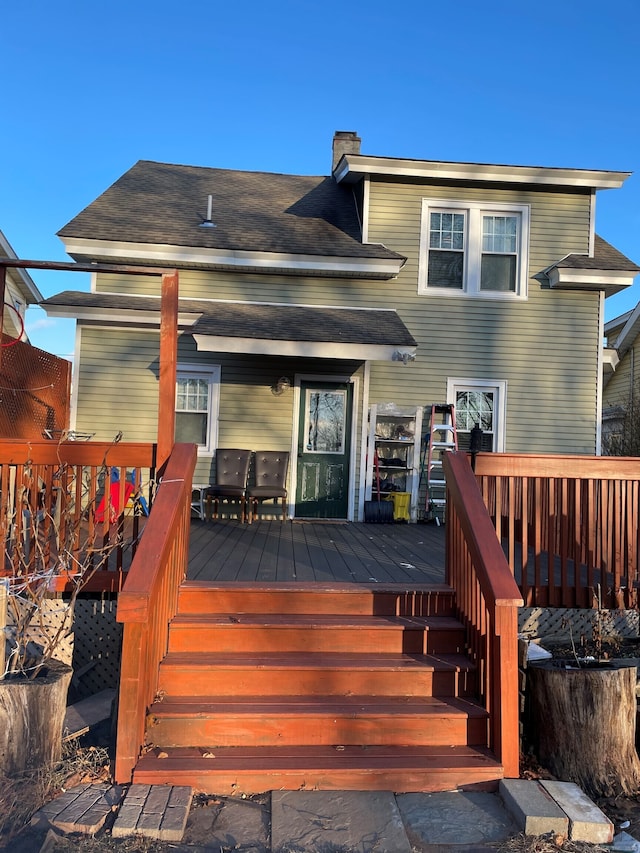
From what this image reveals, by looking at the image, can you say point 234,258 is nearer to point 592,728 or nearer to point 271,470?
point 271,470

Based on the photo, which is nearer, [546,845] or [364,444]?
[546,845]

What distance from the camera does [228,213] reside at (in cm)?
962

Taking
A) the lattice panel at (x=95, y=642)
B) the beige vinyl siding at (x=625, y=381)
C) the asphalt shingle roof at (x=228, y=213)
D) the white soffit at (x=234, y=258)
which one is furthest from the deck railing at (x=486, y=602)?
the beige vinyl siding at (x=625, y=381)

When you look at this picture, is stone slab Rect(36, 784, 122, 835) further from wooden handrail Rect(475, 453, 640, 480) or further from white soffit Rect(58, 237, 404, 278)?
white soffit Rect(58, 237, 404, 278)

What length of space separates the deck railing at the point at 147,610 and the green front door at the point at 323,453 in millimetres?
4824

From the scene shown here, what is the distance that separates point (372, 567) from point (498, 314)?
16.9 feet

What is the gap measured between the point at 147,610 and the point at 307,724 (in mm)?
1016

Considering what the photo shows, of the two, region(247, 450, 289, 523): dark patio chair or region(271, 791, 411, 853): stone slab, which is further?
region(247, 450, 289, 523): dark patio chair

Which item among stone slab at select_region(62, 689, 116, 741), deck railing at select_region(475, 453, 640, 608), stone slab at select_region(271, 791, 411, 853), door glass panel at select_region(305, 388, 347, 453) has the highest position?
door glass panel at select_region(305, 388, 347, 453)

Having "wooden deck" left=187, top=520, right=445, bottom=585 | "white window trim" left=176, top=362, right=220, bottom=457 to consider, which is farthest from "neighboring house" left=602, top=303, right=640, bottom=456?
"white window trim" left=176, top=362, right=220, bottom=457

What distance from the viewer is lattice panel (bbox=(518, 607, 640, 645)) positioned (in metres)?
4.57

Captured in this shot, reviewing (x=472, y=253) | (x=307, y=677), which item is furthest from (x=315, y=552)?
(x=472, y=253)

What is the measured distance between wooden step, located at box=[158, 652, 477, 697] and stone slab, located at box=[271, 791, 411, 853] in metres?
0.61

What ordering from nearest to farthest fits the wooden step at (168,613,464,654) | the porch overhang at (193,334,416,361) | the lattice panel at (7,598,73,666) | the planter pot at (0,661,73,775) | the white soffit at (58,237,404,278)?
the planter pot at (0,661,73,775)
the wooden step at (168,613,464,654)
the lattice panel at (7,598,73,666)
the porch overhang at (193,334,416,361)
the white soffit at (58,237,404,278)
